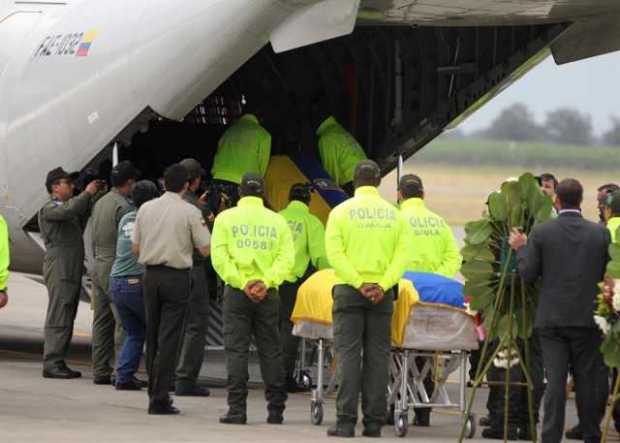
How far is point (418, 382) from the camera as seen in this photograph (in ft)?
49.7

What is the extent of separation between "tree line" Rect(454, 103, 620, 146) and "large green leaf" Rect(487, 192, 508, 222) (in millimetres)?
46154

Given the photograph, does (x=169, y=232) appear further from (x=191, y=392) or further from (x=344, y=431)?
(x=344, y=431)

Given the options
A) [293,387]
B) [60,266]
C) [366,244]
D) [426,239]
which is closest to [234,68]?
[426,239]

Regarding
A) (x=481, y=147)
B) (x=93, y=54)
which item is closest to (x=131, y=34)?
(x=93, y=54)

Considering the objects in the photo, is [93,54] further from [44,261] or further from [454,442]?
[454,442]

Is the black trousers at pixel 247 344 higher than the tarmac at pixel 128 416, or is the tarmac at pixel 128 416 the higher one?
the black trousers at pixel 247 344

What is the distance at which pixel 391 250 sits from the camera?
570 inches

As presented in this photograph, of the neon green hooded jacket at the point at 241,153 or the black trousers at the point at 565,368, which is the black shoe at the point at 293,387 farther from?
the black trousers at the point at 565,368

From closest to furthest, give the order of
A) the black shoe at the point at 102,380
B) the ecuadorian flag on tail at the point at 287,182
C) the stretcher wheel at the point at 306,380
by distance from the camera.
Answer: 1. the black shoe at the point at 102,380
2. the stretcher wheel at the point at 306,380
3. the ecuadorian flag on tail at the point at 287,182

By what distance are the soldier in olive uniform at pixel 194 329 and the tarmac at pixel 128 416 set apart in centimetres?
27

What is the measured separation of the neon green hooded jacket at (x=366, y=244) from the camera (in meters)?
14.4

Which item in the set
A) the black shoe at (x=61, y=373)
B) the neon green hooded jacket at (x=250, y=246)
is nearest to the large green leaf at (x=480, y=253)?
the neon green hooded jacket at (x=250, y=246)

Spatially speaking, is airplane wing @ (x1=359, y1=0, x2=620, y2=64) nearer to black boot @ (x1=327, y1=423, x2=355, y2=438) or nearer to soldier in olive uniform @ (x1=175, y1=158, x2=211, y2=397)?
soldier in olive uniform @ (x1=175, y1=158, x2=211, y2=397)

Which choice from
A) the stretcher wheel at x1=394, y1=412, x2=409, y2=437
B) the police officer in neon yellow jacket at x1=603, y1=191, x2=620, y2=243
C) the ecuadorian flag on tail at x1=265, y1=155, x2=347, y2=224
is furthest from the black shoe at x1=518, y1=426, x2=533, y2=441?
the ecuadorian flag on tail at x1=265, y1=155, x2=347, y2=224
